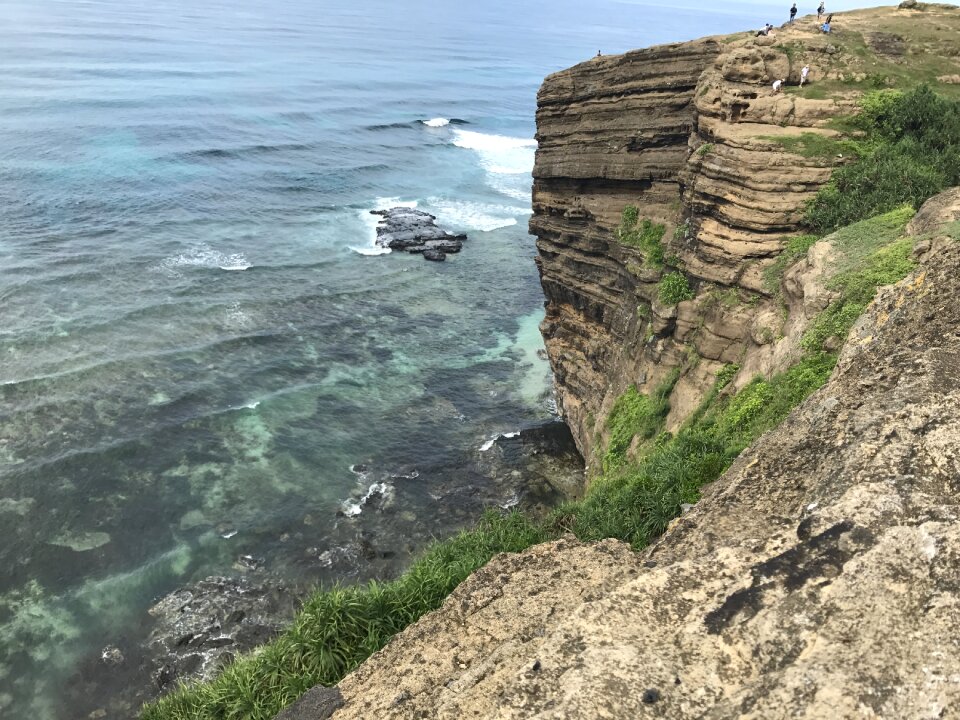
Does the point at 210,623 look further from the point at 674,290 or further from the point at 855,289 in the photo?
the point at 855,289

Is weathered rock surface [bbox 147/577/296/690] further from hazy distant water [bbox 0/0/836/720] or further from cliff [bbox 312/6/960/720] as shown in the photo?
cliff [bbox 312/6/960/720]

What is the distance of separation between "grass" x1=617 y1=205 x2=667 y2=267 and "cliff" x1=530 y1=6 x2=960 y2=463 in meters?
0.21

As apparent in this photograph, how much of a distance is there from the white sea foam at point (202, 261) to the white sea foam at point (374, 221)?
8.19 m

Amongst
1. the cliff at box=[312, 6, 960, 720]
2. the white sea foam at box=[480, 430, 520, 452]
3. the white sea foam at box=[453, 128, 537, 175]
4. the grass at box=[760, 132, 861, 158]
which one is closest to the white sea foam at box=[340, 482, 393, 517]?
the white sea foam at box=[480, 430, 520, 452]

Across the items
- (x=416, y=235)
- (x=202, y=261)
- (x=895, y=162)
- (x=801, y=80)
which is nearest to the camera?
(x=895, y=162)

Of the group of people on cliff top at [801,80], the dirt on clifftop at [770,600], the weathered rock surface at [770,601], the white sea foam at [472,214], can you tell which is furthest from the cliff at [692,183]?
the white sea foam at [472,214]

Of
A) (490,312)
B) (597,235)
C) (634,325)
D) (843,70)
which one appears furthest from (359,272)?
(843,70)

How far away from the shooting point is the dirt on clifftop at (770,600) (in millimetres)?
6441

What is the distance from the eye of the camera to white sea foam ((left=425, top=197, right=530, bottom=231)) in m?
57.9

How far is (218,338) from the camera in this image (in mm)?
37438

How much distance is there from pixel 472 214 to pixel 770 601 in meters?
55.6

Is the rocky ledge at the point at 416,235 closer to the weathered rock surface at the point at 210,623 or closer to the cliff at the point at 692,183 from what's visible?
the cliff at the point at 692,183

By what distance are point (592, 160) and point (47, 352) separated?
2742 cm

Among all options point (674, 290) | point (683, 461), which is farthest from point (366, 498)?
point (683, 461)
